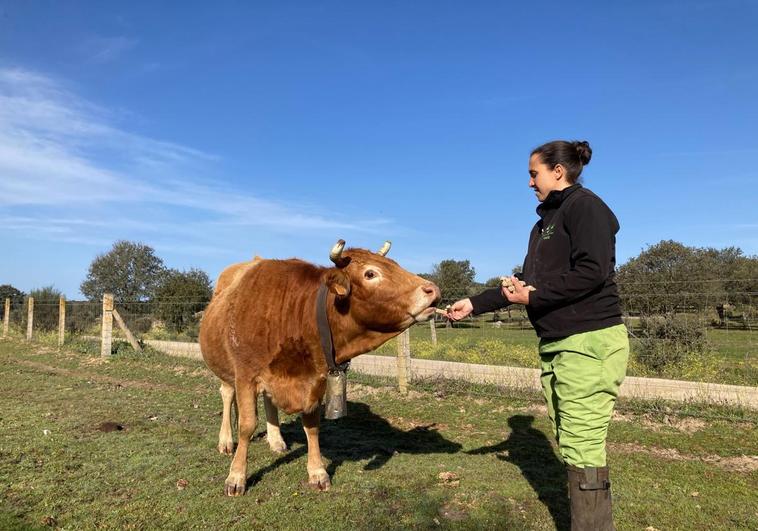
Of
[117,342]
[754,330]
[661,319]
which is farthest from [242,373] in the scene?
[754,330]

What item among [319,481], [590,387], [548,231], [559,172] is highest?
[559,172]

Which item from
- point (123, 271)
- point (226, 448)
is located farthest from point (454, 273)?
point (226, 448)

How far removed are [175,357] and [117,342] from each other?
2999mm

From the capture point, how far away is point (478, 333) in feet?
64.3

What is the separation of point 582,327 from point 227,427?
4326 mm

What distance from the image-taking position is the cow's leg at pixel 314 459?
455 cm

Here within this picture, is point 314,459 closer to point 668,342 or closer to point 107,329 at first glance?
point 668,342

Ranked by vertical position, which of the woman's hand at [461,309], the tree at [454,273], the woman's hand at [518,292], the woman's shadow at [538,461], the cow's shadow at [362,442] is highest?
the tree at [454,273]

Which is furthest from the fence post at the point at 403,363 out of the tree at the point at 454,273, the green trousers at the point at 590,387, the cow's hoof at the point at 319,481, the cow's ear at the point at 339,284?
the tree at the point at 454,273

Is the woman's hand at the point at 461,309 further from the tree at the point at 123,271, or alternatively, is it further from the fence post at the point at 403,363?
the tree at the point at 123,271

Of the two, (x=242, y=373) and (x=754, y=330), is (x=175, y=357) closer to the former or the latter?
(x=242, y=373)

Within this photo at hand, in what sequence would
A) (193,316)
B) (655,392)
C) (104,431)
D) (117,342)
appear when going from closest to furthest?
(104,431) → (655,392) → (117,342) → (193,316)

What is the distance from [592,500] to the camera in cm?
301

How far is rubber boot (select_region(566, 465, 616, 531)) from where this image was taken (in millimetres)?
3002
